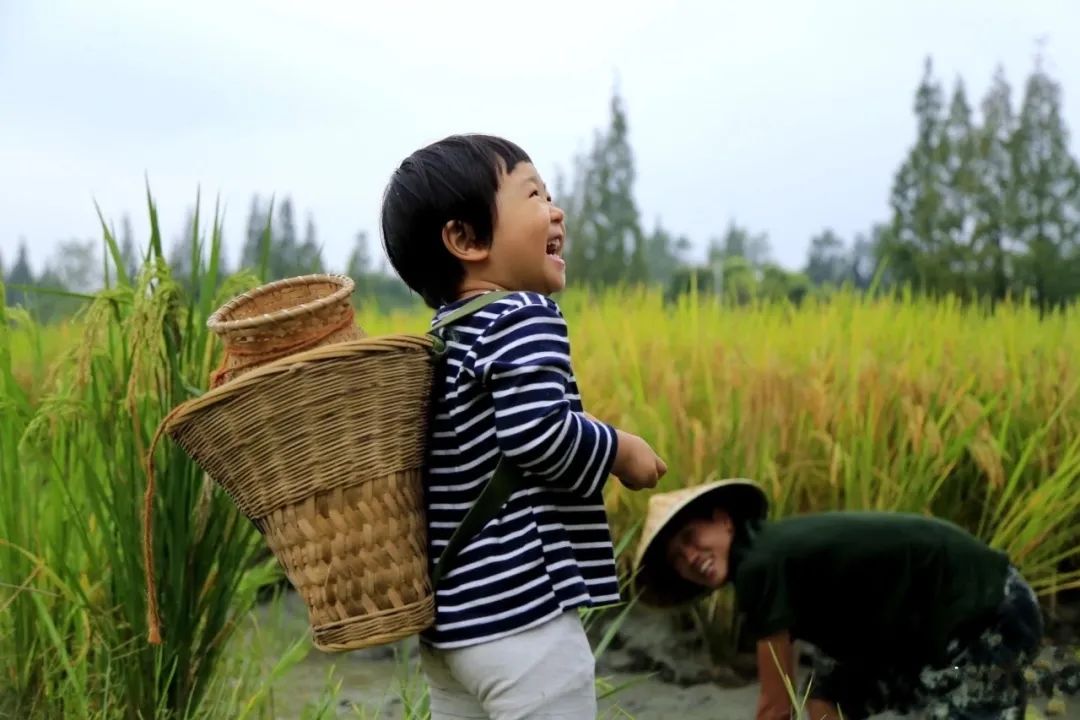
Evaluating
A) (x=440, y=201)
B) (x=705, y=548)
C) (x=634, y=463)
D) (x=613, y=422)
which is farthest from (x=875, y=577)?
(x=440, y=201)

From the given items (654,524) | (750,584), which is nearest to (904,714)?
(750,584)

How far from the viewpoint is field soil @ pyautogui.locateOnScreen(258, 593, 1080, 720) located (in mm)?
3211

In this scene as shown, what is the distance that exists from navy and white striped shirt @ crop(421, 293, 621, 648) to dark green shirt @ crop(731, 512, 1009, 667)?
1140 mm

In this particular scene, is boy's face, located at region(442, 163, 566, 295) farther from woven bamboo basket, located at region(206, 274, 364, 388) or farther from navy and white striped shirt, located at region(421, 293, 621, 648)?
woven bamboo basket, located at region(206, 274, 364, 388)

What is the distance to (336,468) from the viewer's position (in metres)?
1.54

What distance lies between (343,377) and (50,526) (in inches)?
53.7

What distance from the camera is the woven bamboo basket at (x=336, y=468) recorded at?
152 cm

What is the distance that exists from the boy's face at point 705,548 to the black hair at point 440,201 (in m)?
1.25

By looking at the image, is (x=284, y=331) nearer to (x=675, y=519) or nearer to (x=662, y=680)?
(x=675, y=519)

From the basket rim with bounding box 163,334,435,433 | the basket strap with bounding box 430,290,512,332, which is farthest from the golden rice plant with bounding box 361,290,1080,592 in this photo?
the basket rim with bounding box 163,334,435,433

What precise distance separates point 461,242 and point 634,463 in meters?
0.38

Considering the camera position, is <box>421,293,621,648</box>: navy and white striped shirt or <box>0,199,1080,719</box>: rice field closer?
<box>421,293,621,648</box>: navy and white striped shirt

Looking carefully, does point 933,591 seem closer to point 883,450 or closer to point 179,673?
point 883,450

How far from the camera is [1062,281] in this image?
14.9m
